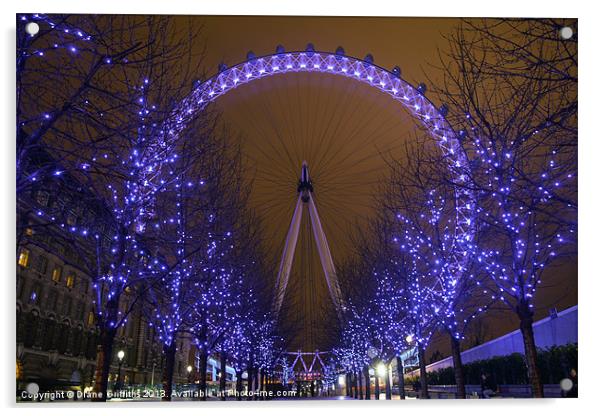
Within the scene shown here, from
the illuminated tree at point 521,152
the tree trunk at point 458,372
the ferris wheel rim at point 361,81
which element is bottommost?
the tree trunk at point 458,372

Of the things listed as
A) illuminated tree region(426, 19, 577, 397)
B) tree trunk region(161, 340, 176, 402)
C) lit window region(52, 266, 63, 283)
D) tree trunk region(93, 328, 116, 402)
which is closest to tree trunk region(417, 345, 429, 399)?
illuminated tree region(426, 19, 577, 397)

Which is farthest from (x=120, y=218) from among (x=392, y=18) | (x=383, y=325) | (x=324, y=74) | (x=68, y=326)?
(x=68, y=326)

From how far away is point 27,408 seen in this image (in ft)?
34.8

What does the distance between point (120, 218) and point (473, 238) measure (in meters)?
9.58

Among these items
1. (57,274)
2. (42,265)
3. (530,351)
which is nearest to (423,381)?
(530,351)

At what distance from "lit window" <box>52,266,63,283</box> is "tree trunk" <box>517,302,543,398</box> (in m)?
31.1

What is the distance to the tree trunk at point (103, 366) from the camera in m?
12.4

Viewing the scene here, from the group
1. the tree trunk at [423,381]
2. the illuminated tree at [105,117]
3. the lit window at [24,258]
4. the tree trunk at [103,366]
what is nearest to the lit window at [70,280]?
the lit window at [24,258]

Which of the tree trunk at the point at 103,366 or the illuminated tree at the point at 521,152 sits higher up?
the illuminated tree at the point at 521,152

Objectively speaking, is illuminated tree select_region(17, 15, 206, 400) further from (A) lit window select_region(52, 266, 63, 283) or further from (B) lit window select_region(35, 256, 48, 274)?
(A) lit window select_region(52, 266, 63, 283)

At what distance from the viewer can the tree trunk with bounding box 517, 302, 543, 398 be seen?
12.1m

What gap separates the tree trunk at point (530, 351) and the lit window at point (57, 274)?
102 ft
